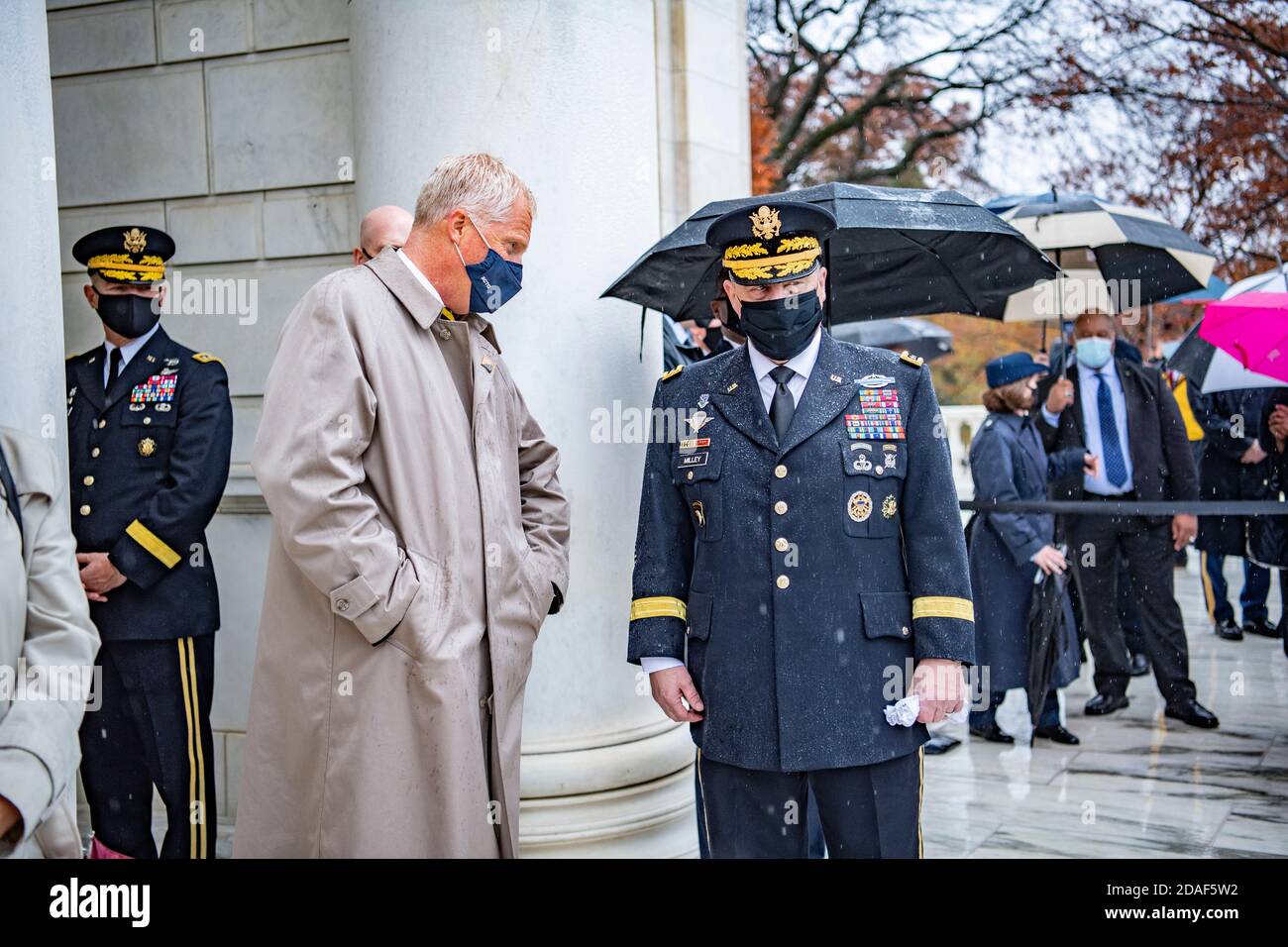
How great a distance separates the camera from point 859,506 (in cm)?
349

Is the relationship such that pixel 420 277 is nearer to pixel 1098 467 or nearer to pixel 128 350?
pixel 128 350

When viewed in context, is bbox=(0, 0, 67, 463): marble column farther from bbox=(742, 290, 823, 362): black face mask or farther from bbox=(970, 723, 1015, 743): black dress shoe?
bbox=(970, 723, 1015, 743): black dress shoe

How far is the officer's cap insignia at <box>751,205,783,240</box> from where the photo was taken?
11.6 feet

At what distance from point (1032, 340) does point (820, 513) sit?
23.1m

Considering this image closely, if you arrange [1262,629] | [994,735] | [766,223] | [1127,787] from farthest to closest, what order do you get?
[1262,629]
[994,735]
[1127,787]
[766,223]

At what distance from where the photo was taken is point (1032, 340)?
1003 inches

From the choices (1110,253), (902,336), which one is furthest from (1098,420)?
(902,336)

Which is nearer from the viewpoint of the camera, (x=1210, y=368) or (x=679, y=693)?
(x=679, y=693)

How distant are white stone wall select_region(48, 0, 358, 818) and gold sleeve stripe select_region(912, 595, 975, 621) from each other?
339 cm

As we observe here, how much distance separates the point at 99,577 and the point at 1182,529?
18.1 feet

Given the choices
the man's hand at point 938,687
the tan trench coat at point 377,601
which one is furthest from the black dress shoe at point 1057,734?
the tan trench coat at point 377,601

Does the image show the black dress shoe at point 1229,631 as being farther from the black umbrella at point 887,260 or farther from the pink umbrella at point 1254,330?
the black umbrella at point 887,260
